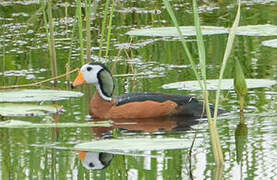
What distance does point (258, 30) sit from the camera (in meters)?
11.8

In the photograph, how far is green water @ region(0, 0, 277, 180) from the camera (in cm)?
682

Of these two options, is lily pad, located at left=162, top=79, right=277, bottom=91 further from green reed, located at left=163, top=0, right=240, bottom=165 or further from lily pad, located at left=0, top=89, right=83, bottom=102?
green reed, located at left=163, top=0, right=240, bottom=165

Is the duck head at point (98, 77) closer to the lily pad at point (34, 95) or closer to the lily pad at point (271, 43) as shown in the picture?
the lily pad at point (34, 95)

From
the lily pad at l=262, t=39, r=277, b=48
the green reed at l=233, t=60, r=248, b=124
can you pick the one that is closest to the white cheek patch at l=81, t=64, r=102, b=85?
the green reed at l=233, t=60, r=248, b=124

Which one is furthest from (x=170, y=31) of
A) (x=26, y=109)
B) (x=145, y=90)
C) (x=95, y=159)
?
(x=95, y=159)

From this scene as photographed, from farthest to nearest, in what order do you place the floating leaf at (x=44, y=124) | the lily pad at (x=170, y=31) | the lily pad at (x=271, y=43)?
1. the lily pad at (x=170, y=31)
2. the lily pad at (x=271, y=43)
3. the floating leaf at (x=44, y=124)

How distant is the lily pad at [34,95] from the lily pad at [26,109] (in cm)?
23

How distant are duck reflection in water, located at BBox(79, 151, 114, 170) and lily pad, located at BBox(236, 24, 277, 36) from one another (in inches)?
188

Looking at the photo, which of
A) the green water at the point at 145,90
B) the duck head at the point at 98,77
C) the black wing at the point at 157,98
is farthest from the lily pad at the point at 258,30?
the black wing at the point at 157,98

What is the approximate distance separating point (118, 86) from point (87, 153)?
110 inches

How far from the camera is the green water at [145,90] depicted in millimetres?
6816

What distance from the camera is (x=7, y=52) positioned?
11680mm

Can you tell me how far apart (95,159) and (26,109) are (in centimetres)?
156

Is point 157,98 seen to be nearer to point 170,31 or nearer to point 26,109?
point 26,109
